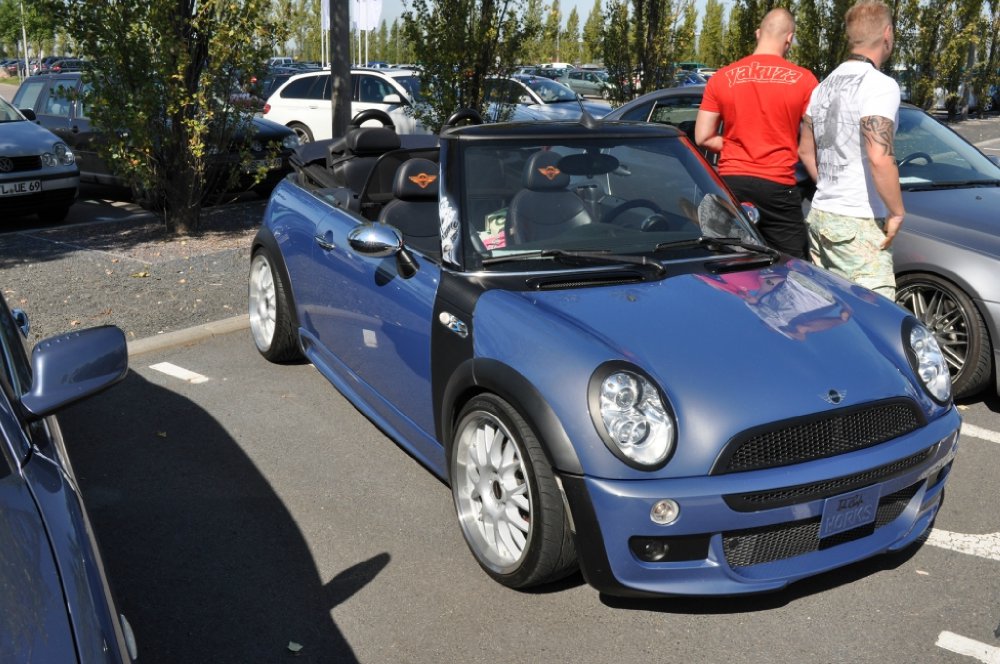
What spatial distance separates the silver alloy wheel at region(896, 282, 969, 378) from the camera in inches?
213

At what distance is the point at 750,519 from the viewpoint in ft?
10.2

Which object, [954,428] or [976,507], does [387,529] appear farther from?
[976,507]

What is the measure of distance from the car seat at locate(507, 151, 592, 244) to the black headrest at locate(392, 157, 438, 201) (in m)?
0.51

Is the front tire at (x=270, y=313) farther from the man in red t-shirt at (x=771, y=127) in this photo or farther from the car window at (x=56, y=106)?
the car window at (x=56, y=106)

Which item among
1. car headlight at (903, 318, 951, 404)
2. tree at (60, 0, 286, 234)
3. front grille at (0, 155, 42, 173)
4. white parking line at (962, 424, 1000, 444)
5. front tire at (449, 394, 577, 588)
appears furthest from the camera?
front grille at (0, 155, 42, 173)

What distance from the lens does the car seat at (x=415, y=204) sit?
15.1 feet

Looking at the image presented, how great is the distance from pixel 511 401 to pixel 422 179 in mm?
1670

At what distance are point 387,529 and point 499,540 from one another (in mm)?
670

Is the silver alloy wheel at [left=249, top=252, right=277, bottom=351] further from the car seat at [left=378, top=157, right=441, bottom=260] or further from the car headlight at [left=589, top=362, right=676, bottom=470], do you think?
the car headlight at [left=589, top=362, right=676, bottom=470]

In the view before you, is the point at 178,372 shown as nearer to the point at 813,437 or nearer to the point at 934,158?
the point at 813,437

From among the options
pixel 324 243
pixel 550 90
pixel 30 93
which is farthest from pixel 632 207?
pixel 550 90

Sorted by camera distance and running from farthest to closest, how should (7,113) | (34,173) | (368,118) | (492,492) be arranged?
(7,113)
(34,173)
(368,118)
(492,492)

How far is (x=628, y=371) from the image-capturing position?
323 centimetres

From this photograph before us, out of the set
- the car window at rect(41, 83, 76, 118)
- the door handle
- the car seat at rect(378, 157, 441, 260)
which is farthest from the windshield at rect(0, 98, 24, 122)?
the car seat at rect(378, 157, 441, 260)
